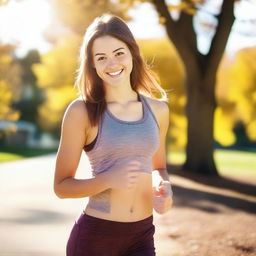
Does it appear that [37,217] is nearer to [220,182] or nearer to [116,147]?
[116,147]

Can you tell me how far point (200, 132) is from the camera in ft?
58.0

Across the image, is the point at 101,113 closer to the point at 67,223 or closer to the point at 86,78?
the point at 86,78

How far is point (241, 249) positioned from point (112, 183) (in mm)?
4520

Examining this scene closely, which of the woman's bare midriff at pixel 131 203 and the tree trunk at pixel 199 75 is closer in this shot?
the woman's bare midriff at pixel 131 203

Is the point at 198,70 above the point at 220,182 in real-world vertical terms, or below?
above

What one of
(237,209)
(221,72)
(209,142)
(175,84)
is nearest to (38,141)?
(221,72)

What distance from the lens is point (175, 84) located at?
2617cm

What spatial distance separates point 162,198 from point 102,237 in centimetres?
33

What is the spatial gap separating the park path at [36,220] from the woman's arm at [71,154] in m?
3.61

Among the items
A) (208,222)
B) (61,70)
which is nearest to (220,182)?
(208,222)

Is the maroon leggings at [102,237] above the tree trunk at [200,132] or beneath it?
above

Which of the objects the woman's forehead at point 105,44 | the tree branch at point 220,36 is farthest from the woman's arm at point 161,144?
the tree branch at point 220,36

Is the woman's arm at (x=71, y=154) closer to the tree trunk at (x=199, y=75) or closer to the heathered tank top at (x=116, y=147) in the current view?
the heathered tank top at (x=116, y=147)

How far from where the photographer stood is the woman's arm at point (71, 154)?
2.66m
